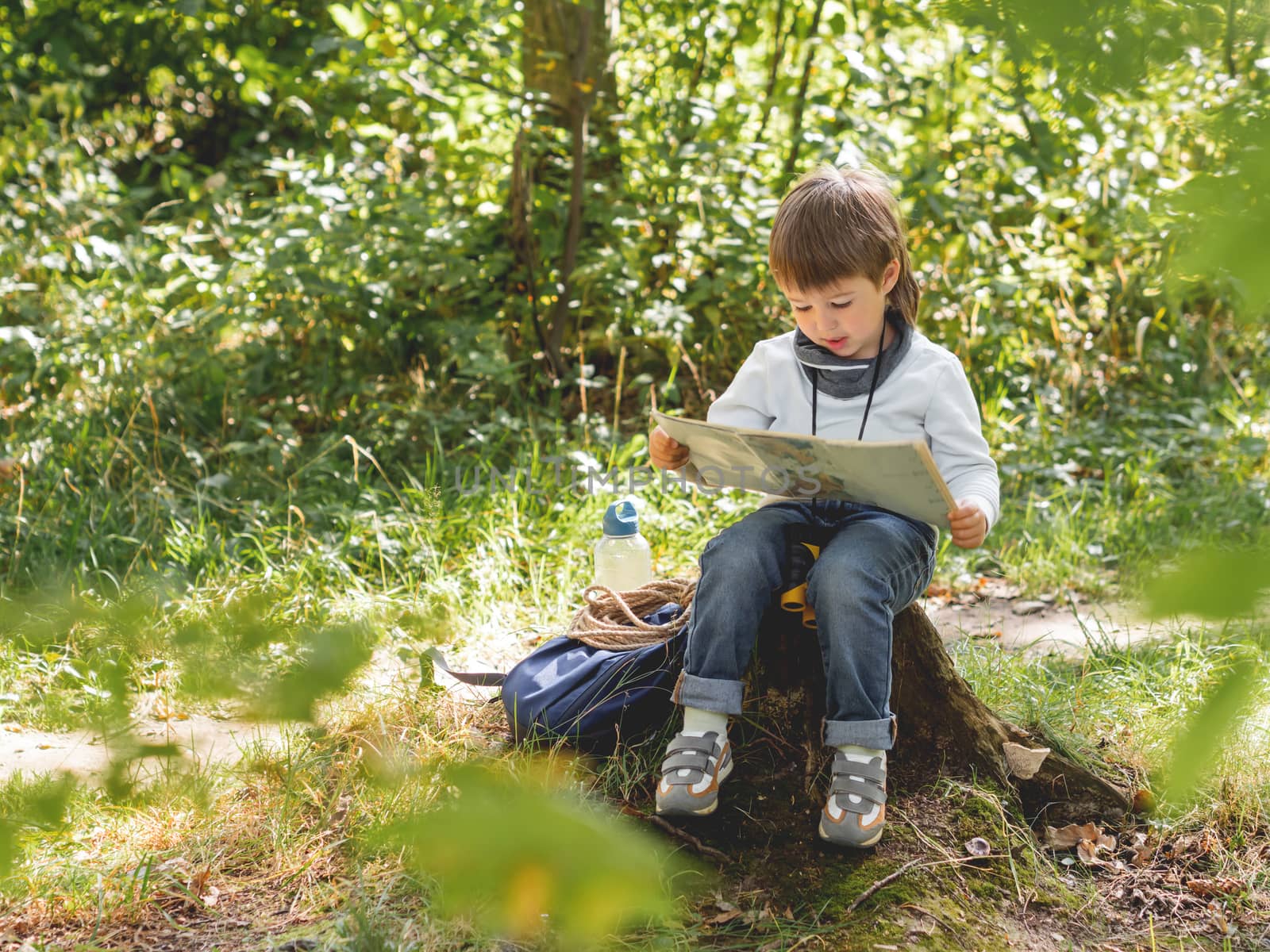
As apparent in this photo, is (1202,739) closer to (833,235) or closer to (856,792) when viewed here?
(856,792)

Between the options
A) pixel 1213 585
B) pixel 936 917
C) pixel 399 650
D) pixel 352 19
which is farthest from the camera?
pixel 352 19

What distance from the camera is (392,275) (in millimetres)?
4527

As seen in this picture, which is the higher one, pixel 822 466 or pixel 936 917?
pixel 822 466

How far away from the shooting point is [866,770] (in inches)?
77.0

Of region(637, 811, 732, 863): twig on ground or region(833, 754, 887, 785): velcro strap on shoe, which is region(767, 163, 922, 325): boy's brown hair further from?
region(637, 811, 732, 863): twig on ground

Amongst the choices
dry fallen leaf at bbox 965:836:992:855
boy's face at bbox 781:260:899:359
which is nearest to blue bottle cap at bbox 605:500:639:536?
boy's face at bbox 781:260:899:359

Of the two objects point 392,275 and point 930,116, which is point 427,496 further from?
point 930,116

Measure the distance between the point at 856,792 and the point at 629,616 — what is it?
2.47 ft

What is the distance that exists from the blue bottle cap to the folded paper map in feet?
2.23

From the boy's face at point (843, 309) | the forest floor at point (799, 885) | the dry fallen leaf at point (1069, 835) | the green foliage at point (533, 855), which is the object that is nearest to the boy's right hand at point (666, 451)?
the boy's face at point (843, 309)

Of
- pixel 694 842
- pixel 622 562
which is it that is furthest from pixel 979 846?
pixel 622 562

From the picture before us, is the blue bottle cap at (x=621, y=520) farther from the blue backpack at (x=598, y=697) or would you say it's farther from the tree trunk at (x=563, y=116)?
the tree trunk at (x=563, y=116)

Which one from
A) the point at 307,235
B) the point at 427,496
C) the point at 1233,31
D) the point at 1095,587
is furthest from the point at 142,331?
the point at 1233,31

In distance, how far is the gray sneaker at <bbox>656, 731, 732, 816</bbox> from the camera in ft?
6.48
